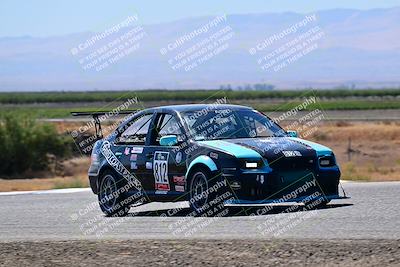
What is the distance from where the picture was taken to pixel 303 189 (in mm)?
13633

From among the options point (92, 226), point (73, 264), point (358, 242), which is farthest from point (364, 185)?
point (73, 264)

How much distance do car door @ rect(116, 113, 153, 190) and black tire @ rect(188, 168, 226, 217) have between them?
1157 mm

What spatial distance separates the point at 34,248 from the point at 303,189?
4.11m

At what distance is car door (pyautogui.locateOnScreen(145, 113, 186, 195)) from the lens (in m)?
14.0

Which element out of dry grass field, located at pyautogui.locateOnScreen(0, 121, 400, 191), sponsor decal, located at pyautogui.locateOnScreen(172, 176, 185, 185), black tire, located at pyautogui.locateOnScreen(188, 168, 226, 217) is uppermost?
sponsor decal, located at pyautogui.locateOnScreen(172, 176, 185, 185)

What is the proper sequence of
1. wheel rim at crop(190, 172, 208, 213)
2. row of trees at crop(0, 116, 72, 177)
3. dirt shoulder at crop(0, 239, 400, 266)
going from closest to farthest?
dirt shoulder at crop(0, 239, 400, 266) < wheel rim at crop(190, 172, 208, 213) < row of trees at crop(0, 116, 72, 177)

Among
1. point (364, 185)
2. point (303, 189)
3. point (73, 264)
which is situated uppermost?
point (73, 264)

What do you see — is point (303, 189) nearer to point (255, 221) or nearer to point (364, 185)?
point (255, 221)

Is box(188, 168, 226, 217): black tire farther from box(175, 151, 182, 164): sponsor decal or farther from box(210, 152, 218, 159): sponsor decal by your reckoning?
box(175, 151, 182, 164): sponsor decal

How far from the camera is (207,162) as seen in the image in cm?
1344

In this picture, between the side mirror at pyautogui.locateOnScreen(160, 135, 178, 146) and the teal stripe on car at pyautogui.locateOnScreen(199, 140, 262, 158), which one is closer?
the teal stripe on car at pyautogui.locateOnScreen(199, 140, 262, 158)

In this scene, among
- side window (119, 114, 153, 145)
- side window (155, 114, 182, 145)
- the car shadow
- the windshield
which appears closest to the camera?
the car shadow

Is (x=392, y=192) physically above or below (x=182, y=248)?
below

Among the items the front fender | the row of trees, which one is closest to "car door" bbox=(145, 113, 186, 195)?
the front fender
